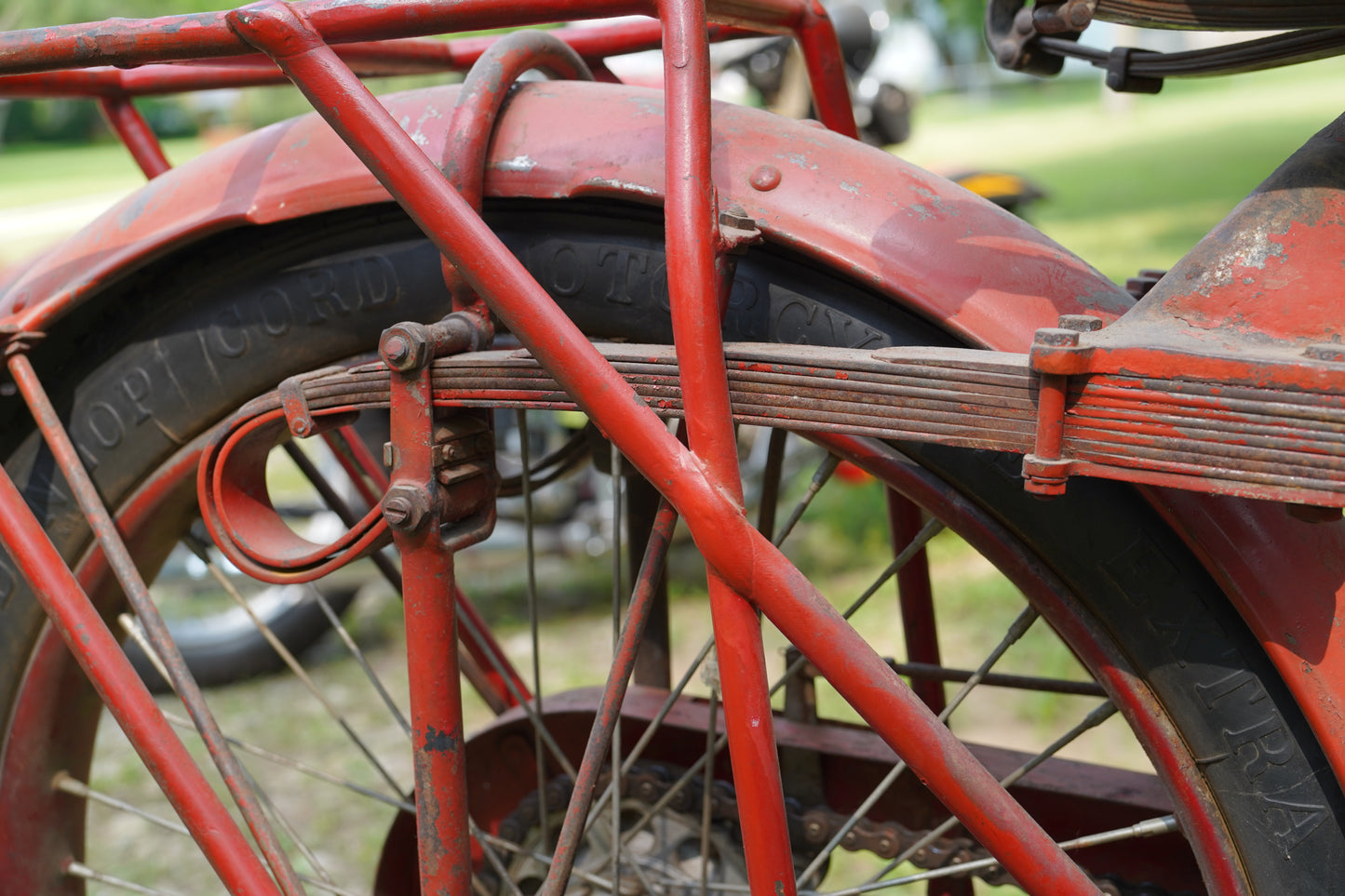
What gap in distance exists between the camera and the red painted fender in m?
0.92

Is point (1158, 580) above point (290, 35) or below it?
below

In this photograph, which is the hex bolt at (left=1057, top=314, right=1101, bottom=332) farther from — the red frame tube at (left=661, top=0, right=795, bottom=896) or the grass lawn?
the grass lawn

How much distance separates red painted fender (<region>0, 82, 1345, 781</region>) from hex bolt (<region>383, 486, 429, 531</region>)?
0.96ft

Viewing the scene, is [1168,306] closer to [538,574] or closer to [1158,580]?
[1158,580]

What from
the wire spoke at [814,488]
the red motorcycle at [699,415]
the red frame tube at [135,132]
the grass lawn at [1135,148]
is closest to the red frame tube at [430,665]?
the red motorcycle at [699,415]

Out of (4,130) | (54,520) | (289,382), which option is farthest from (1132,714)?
(4,130)

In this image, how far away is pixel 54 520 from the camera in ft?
4.56

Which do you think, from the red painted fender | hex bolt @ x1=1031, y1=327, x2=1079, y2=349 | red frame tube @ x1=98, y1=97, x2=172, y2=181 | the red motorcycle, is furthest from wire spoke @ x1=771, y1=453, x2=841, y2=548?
red frame tube @ x1=98, y1=97, x2=172, y2=181

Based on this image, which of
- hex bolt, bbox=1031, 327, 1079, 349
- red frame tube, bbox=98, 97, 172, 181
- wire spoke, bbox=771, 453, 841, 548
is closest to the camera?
hex bolt, bbox=1031, 327, 1079, 349

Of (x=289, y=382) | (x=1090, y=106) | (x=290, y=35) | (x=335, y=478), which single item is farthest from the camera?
(x=1090, y=106)

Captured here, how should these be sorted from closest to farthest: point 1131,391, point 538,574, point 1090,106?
point 1131,391 < point 538,574 < point 1090,106

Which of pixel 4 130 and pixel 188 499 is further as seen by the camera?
pixel 4 130

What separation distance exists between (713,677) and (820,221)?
1.54 ft

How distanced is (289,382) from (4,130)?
34.6 m
